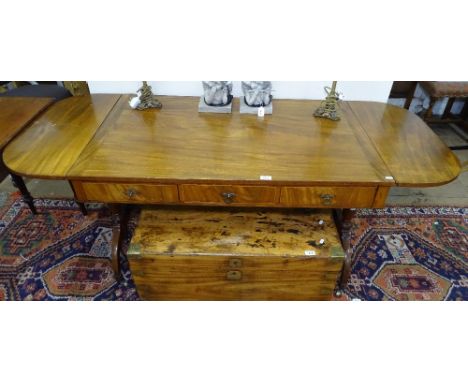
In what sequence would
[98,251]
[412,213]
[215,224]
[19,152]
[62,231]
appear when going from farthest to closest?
[412,213] → [62,231] → [98,251] → [215,224] → [19,152]

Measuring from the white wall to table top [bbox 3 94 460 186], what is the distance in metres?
0.18

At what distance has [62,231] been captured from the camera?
2.00 metres

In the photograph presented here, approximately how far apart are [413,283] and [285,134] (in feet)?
3.52

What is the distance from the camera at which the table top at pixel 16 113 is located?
4.88 ft

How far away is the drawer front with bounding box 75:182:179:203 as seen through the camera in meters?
1.30

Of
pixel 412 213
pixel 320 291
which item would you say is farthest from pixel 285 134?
pixel 412 213

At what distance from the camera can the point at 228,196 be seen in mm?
1298

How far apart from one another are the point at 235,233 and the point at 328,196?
44 centimetres

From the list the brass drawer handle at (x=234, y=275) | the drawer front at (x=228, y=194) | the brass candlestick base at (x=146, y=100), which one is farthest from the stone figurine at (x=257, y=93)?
the brass drawer handle at (x=234, y=275)

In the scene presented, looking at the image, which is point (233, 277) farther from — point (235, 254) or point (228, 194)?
point (228, 194)

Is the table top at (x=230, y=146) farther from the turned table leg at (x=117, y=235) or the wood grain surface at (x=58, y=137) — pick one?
the turned table leg at (x=117, y=235)

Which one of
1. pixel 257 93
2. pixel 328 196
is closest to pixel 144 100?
pixel 257 93

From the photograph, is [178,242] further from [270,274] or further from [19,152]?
[19,152]

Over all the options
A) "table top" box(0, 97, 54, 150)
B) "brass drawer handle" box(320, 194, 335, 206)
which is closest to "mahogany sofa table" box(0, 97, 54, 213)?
"table top" box(0, 97, 54, 150)
